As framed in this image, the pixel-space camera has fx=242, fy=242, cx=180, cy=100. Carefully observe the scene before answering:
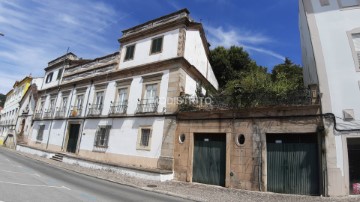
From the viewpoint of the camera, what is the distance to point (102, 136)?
61.7 feet

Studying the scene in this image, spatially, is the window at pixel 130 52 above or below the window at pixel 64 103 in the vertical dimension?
above

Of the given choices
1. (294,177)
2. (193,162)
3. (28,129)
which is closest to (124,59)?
(193,162)

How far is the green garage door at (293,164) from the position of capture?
10617mm

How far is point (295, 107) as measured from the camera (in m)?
11.1

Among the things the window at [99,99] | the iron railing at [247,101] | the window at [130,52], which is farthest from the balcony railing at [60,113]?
the iron railing at [247,101]

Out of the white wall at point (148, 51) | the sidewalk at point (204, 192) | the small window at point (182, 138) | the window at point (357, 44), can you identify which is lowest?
the sidewalk at point (204, 192)

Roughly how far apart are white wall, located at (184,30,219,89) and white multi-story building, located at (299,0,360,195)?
25.2ft

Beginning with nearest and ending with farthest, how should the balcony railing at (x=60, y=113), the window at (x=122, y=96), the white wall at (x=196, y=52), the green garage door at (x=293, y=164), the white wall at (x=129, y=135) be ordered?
the green garage door at (x=293, y=164) → the white wall at (x=129, y=135) → the white wall at (x=196, y=52) → the window at (x=122, y=96) → the balcony railing at (x=60, y=113)

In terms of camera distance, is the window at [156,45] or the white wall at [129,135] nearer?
the white wall at [129,135]

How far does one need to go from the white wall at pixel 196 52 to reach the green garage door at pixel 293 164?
28.0 feet

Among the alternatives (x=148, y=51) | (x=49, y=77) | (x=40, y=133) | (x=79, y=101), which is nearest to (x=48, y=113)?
(x=40, y=133)

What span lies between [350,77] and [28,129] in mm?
33299

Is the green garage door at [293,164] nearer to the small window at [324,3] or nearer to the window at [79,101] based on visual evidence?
the small window at [324,3]

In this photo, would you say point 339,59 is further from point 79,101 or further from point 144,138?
point 79,101
